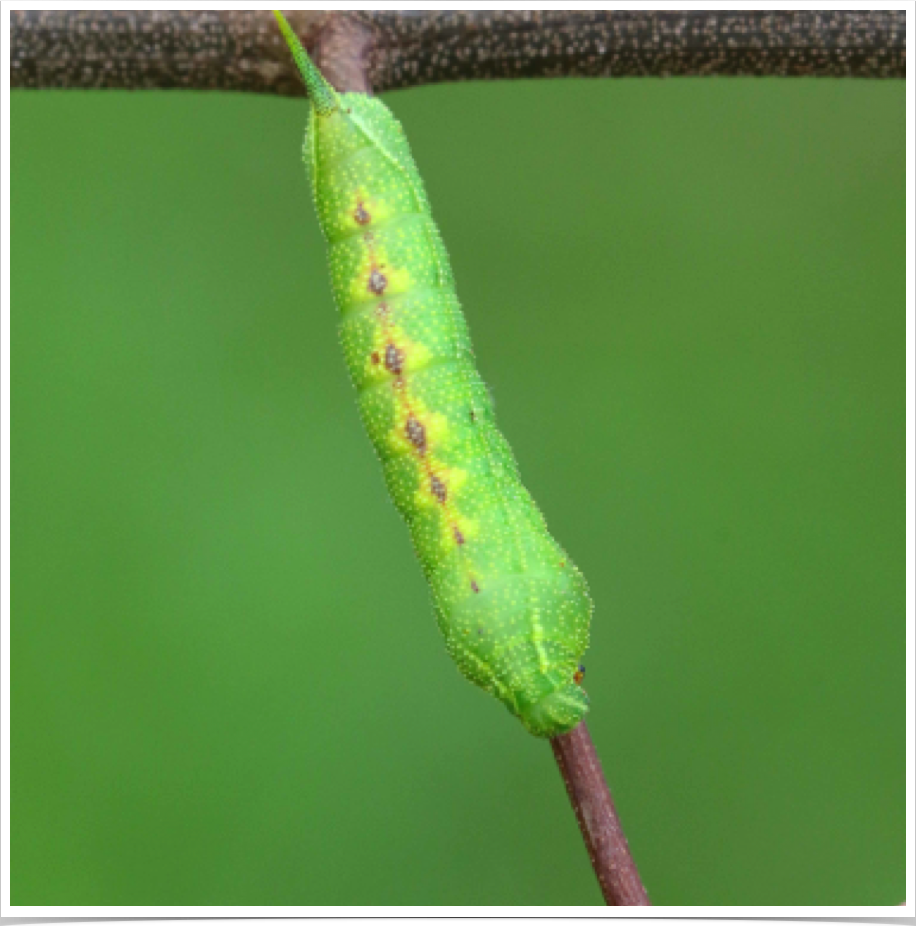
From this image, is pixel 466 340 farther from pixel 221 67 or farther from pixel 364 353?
pixel 221 67

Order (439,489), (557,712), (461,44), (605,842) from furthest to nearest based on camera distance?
1. (461,44)
2. (439,489)
3. (557,712)
4. (605,842)

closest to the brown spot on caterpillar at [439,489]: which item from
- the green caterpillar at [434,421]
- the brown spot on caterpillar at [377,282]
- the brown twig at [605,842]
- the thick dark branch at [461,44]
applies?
the green caterpillar at [434,421]

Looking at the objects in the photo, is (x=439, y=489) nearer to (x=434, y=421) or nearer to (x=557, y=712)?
(x=434, y=421)

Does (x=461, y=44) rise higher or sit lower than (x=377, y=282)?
higher

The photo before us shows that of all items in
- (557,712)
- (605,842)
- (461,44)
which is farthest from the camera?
(461,44)

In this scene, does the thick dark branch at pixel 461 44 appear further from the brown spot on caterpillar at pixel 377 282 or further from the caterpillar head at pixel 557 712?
the caterpillar head at pixel 557 712

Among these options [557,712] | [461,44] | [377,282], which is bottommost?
[557,712]

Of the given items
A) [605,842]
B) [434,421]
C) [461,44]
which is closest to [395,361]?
[434,421]
